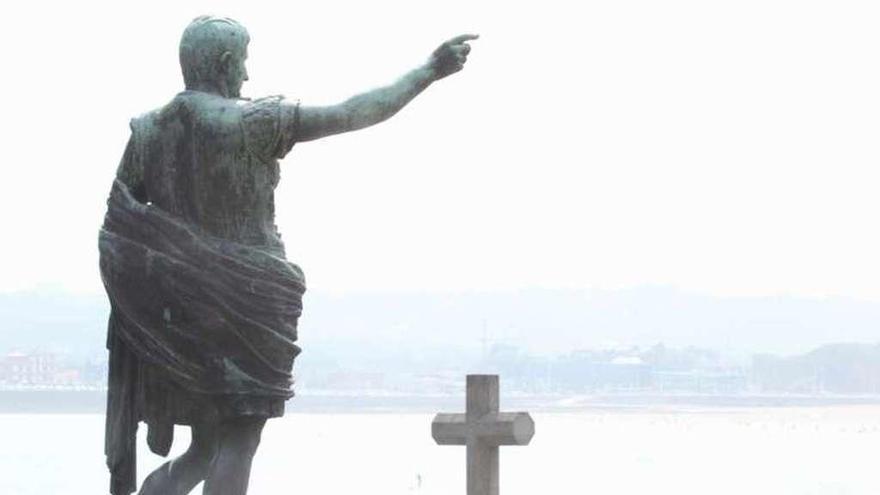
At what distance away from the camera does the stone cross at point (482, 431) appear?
14.1 meters

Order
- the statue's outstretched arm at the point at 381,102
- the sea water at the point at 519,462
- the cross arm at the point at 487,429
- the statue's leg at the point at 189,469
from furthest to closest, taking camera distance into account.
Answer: the sea water at the point at 519,462
the cross arm at the point at 487,429
the statue's leg at the point at 189,469
the statue's outstretched arm at the point at 381,102

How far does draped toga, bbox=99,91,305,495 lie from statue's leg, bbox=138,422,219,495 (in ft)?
0.27

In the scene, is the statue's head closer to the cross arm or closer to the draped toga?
the draped toga

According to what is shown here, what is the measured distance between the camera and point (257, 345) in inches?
407

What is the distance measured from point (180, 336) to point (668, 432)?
178 meters

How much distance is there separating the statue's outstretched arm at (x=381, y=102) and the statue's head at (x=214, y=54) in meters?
0.41

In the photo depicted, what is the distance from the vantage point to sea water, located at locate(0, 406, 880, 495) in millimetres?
76688

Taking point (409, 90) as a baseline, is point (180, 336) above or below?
below

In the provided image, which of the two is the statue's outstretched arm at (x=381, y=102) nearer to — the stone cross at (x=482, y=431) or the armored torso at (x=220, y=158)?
the armored torso at (x=220, y=158)

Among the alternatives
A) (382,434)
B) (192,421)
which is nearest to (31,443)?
(382,434)

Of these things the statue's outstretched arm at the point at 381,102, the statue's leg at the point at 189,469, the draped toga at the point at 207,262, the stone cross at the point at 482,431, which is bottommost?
the statue's leg at the point at 189,469

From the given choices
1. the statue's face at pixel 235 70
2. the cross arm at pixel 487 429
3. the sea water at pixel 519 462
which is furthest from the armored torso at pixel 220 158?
the sea water at pixel 519 462

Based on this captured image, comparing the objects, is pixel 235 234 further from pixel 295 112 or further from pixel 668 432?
pixel 668 432

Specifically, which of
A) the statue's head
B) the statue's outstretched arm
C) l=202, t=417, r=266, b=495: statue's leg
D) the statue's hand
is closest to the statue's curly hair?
the statue's head
